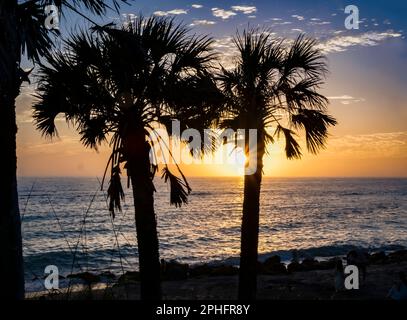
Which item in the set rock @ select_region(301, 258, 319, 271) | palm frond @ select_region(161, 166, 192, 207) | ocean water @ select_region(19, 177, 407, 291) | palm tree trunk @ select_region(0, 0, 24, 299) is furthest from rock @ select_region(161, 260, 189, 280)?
palm tree trunk @ select_region(0, 0, 24, 299)

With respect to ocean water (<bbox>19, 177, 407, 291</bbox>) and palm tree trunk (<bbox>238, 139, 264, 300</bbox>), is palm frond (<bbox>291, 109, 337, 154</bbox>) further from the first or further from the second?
ocean water (<bbox>19, 177, 407, 291</bbox>)

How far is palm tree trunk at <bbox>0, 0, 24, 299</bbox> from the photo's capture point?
20.8ft

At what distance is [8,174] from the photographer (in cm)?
641

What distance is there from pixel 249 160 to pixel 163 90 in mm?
3215

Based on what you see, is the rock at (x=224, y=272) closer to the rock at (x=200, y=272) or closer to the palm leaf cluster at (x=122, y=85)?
the rock at (x=200, y=272)

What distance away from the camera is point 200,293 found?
64.7 ft

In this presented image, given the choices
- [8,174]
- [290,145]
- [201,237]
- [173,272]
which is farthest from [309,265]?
[8,174]

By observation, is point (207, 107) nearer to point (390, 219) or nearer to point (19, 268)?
point (19, 268)

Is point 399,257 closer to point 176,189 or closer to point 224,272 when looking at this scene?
point 224,272

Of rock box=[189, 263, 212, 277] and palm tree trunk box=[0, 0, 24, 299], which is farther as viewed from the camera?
rock box=[189, 263, 212, 277]

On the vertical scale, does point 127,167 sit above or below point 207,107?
below

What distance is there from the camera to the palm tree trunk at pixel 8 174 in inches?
249

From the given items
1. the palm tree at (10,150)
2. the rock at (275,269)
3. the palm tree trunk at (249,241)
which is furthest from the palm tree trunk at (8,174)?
the rock at (275,269)

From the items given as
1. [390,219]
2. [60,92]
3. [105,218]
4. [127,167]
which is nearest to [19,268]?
[127,167]
